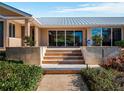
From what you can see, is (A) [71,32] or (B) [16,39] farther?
(A) [71,32]

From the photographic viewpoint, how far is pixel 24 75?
10.7m

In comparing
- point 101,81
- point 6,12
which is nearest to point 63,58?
point 6,12

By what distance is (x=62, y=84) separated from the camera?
36.2ft

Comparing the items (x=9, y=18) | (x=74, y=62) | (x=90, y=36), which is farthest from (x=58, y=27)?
(x=74, y=62)

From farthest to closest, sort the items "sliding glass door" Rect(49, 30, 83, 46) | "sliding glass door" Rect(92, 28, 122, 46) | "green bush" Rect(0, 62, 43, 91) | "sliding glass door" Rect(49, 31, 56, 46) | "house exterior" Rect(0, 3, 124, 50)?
"sliding glass door" Rect(49, 31, 56, 46) < "sliding glass door" Rect(49, 30, 83, 46) < "sliding glass door" Rect(92, 28, 122, 46) < "house exterior" Rect(0, 3, 124, 50) < "green bush" Rect(0, 62, 43, 91)

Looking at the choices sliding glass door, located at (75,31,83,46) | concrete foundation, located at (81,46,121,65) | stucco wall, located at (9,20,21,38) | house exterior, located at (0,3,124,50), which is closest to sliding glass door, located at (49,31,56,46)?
house exterior, located at (0,3,124,50)

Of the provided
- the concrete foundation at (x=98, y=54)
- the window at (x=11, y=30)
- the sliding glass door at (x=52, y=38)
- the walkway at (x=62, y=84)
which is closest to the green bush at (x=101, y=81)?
the walkway at (x=62, y=84)

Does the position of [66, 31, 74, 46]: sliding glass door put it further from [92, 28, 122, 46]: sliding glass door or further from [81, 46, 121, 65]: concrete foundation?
[81, 46, 121, 65]: concrete foundation

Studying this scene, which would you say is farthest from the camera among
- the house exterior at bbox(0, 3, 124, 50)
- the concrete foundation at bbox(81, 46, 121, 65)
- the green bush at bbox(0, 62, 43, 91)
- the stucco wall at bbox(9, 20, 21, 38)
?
the house exterior at bbox(0, 3, 124, 50)

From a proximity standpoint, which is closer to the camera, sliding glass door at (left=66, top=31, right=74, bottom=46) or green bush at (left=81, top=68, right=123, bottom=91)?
green bush at (left=81, top=68, right=123, bottom=91)

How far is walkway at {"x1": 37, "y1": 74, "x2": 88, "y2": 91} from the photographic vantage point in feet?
33.8

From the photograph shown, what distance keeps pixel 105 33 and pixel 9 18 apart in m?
12.1

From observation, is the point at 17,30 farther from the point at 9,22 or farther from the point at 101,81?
the point at 101,81

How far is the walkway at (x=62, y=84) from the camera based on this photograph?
10312 mm
